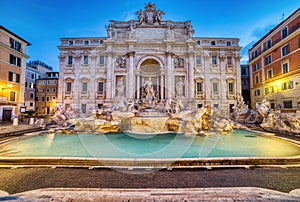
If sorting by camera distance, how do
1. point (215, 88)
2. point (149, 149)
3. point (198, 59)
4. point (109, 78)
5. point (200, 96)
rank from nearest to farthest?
point (149, 149) → point (109, 78) → point (200, 96) → point (198, 59) → point (215, 88)

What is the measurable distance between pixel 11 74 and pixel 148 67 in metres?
18.3

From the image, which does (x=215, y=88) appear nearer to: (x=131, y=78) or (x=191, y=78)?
(x=191, y=78)

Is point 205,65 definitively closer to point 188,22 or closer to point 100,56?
point 188,22

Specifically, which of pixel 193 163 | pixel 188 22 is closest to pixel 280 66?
pixel 188 22

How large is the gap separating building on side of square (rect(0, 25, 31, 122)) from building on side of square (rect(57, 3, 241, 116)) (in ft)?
15.8

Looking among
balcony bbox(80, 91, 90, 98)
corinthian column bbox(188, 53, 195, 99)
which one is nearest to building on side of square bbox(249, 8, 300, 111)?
corinthian column bbox(188, 53, 195, 99)

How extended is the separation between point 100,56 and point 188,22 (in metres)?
15.1

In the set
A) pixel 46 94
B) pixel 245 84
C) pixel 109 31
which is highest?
pixel 109 31

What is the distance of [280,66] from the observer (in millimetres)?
19078

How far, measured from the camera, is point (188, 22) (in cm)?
2159

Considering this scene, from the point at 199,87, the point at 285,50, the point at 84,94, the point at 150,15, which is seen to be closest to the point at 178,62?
Answer: the point at 199,87

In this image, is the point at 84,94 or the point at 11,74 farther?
the point at 84,94

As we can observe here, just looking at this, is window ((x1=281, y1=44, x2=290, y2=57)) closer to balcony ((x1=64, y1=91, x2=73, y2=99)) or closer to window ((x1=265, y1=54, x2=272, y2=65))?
window ((x1=265, y1=54, x2=272, y2=65))

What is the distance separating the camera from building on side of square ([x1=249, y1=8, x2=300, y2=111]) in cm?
1658
